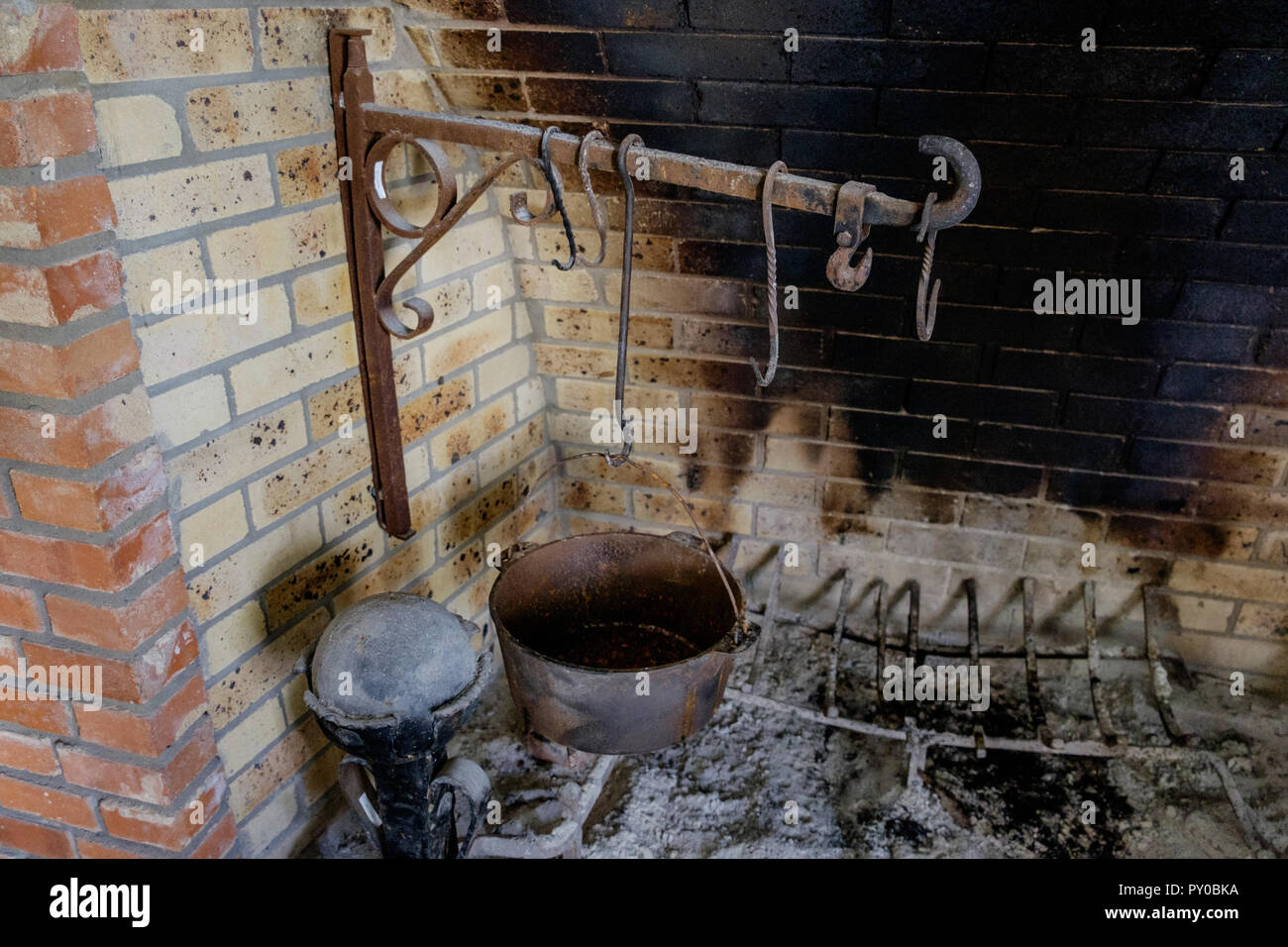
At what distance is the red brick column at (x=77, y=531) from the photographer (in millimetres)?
1256

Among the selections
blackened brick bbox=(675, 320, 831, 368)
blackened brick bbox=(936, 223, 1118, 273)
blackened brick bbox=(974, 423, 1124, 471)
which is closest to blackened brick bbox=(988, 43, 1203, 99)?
blackened brick bbox=(936, 223, 1118, 273)

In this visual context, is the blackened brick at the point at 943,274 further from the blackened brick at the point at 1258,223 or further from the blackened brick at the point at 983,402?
the blackened brick at the point at 1258,223

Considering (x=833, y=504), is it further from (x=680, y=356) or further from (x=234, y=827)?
(x=234, y=827)

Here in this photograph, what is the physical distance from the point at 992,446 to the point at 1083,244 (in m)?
0.62

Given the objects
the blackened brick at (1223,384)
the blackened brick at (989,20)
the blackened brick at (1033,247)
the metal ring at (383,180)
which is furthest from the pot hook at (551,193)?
the blackened brick at (1223,384)

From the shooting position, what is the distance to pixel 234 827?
5.89 feet

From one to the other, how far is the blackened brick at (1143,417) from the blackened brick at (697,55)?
1.14 metres

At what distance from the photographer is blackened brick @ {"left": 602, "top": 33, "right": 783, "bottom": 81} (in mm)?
1727


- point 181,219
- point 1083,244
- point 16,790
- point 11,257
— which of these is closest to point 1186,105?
point 1083,244

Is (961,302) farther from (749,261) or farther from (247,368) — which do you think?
(247,368)

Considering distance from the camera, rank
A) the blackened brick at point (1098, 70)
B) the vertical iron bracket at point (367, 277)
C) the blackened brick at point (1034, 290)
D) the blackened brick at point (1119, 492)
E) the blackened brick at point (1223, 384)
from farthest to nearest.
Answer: the blackened brick at point (1119, 492) → the blackened brick at point (1223, 384) → the blackened brick at point (1034, 290) → the vertical iron bracket at point (367, 277) → the blackened brick at point (1098, 70)

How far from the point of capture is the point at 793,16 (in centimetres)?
165

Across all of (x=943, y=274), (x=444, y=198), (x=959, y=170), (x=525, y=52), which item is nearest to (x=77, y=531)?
(x=444, y=198)

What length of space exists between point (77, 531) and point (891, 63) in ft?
5.28
